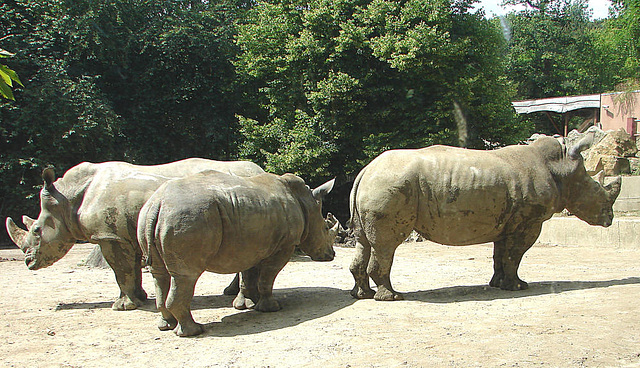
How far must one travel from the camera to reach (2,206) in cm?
2188

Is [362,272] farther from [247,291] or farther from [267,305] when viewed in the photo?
[247,291]

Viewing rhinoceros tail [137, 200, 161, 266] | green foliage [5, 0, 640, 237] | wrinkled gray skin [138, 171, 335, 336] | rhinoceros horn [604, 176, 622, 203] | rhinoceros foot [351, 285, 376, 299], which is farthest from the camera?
green foliage [5, 0, 640, 237]

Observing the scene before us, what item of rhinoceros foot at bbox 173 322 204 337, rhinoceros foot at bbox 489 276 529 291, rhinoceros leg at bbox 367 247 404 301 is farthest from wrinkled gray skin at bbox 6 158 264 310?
rhinoceros foot at bbox 489 276 529 291

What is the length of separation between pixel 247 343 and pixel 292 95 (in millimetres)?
18465

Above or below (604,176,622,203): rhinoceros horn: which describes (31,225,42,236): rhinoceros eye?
below

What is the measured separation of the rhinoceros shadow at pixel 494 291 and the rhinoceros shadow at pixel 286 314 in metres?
1.05

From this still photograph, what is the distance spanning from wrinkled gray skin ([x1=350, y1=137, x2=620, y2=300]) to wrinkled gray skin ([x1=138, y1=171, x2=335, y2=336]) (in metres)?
0.88

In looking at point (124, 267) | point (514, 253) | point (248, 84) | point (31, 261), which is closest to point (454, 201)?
point (514, 253)

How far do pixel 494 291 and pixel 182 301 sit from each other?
4191 mm

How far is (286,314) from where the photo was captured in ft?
25.6

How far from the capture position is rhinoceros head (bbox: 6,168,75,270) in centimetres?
880

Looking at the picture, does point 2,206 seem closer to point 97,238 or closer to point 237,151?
point 237,151

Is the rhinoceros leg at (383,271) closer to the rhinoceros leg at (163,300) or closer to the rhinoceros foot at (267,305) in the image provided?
the rhinoceros foot at (267,305)

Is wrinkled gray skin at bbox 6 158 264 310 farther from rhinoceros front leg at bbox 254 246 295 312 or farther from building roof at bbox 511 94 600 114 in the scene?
building roof at bbox 511 94 600 114
